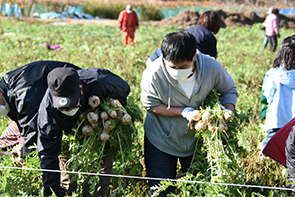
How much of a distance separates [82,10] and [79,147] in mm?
24247

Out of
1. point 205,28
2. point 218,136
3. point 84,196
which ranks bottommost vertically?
point 84,196

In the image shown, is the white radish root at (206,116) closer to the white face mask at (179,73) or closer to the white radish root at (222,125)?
the white radish root at (222,125)

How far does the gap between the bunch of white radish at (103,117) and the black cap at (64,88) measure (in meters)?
0.21

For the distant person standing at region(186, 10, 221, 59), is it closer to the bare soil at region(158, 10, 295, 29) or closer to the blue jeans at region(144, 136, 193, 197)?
the blue jeans at region(144, 136, 193, 197)

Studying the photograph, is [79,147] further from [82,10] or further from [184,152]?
[82,10]

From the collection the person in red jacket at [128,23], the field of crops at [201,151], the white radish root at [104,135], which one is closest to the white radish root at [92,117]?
the white radish root at [104,135]

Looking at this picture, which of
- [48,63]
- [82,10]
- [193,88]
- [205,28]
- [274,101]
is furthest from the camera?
[82,10]

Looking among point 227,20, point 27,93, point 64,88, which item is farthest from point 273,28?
point 227,20

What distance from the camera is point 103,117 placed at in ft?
7.11

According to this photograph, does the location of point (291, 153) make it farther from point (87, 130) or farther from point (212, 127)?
point (87, 130)

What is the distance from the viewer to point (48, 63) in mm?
2457

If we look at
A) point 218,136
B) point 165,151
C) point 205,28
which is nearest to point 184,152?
point 165,151

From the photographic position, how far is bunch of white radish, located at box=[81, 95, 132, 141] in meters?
2.16

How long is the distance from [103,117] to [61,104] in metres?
0.34
